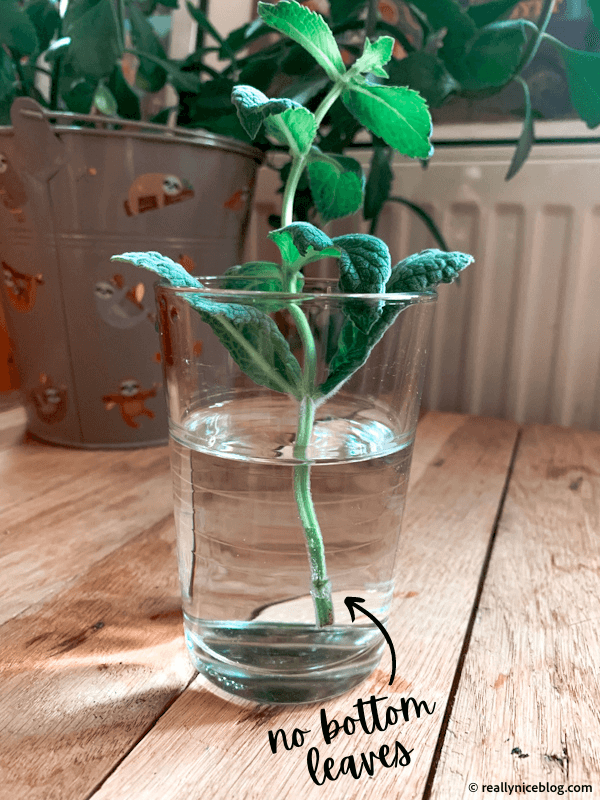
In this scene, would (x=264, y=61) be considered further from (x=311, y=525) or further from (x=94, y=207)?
(x=311, y=525)

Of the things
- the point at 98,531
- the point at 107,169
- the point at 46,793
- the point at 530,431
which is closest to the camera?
the point at 46,793

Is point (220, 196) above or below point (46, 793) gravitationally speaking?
above

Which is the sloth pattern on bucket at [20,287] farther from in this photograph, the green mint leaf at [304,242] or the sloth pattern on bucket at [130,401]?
the green mint leaf at [304,242]

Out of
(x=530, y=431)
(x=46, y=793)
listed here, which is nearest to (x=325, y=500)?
(x=46, y=793)

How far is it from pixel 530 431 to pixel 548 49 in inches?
23.6

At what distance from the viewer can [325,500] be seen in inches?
12.5

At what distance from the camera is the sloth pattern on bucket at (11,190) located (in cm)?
70

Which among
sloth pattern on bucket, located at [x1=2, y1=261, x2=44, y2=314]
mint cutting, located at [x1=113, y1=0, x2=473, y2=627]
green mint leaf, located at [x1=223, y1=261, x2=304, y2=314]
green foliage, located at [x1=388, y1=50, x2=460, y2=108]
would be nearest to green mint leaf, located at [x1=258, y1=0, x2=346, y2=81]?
mint cutting, located at [x1=113, y1=0, x2=473, y2=627]

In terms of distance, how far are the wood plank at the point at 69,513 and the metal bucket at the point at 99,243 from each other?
60 millimetres

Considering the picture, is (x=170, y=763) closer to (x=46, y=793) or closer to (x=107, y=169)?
(x=46, y=793)

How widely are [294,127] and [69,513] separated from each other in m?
0.43

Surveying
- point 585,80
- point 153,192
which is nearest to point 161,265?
point 153,192

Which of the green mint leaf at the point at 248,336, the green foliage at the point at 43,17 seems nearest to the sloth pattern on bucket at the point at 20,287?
the green foliage at the point at 43,17

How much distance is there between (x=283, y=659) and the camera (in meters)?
0.33
